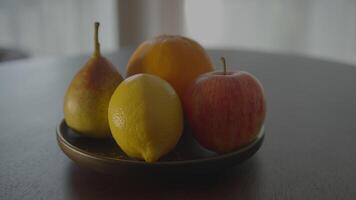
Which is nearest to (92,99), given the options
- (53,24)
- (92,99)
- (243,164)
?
(92,99)

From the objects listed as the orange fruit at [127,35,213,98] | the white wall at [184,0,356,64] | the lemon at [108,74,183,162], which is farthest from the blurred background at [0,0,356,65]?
the lemon at [108,74,183,162]

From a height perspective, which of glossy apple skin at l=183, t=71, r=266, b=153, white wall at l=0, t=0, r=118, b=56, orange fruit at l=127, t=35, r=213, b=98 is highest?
orange fruit at l=127, t=35, r=213, b=98

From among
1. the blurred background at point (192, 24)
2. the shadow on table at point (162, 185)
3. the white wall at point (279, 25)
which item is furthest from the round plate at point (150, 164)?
the white wall at point (279, 25)

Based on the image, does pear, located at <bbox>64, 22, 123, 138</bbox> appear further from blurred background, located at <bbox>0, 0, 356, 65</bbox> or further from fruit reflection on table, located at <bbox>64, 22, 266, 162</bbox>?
blurred background, located at <bbox>0, 0, 356, 65</bbox>

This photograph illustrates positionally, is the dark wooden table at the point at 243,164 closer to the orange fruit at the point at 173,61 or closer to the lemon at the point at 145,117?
the lemon at the point at 145,117

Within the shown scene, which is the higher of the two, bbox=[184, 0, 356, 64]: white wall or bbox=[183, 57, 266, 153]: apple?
bbox=[183, 57, 266, 153]: apple

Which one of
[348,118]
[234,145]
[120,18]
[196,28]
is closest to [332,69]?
[348,118]

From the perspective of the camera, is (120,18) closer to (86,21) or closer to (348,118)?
(86,21)
